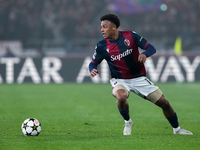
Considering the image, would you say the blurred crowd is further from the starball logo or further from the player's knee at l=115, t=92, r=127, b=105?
the player's knee at l=115, t=92, r=127, b=105

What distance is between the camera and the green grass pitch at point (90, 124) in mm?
7363

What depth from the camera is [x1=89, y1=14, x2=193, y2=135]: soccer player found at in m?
8.60

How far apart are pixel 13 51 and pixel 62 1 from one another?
5.20 m

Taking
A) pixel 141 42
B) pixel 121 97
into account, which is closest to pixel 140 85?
pixel 121 97

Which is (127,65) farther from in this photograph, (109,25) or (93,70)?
(109,25)

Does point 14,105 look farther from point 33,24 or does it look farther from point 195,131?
point 33,24

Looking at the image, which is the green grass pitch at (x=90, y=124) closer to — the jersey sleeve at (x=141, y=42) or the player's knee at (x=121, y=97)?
the player's knee at (x=121, y=97)

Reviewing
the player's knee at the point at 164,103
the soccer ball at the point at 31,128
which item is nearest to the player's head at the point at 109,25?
the player's knee at the point at 164,103

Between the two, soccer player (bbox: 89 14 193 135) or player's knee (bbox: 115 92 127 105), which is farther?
soccer player (bbox: 89 14 193 135)

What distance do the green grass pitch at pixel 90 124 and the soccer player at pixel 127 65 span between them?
403 mm

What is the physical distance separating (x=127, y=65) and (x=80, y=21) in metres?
22.8

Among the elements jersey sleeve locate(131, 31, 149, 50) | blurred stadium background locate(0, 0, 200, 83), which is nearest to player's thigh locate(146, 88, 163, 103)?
jersey sleeve locate(131, 31, 149, 50)

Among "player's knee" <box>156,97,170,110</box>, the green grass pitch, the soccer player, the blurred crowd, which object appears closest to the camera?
the green grass pitch

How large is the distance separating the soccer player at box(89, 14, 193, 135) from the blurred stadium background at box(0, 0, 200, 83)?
1843 centimetres
